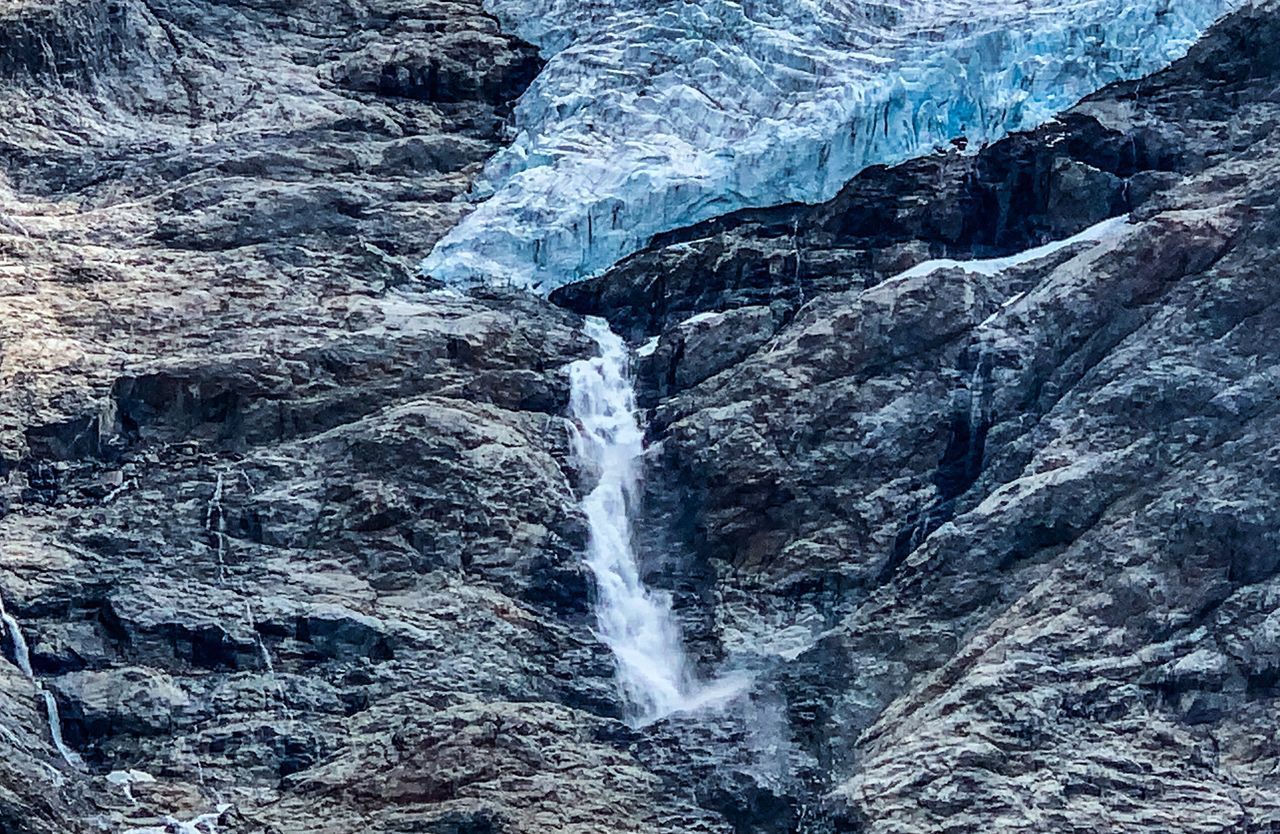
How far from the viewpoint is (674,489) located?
26875 millimetres

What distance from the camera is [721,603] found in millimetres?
25969

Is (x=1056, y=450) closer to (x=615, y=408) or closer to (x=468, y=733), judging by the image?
(x=615, y=408)

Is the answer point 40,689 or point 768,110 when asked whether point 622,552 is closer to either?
point 40,689

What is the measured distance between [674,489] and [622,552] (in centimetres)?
A: 107

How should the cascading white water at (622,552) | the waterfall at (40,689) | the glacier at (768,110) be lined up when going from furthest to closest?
the glacier at (768,110)
the cascading white water at (622,552)
the waterfall at (40,689)

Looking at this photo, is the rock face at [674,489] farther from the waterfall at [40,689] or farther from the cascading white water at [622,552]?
the cascading white water at [622,552]

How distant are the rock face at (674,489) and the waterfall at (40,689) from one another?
0.13 meters

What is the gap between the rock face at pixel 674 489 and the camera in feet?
76.5

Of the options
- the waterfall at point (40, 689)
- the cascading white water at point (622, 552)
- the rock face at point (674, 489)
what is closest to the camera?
the rock face at point (674, 489)

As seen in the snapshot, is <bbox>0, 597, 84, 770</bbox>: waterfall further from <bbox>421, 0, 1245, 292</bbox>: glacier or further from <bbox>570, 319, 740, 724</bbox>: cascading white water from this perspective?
<bbox>421, 0, 1245, 292</bbox>: glacier

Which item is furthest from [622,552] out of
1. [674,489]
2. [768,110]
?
[768,110]

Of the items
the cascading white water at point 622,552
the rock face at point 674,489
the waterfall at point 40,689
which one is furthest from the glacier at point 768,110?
the waterfall at point 40,689

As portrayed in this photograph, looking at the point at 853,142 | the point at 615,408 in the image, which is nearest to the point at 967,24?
the point at 853,142

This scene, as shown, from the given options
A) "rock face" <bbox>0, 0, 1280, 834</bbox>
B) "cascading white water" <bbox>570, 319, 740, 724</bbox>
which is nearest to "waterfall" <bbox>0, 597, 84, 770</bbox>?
"rock face" <bbox>0, 0, 1280, 834</bbox>
